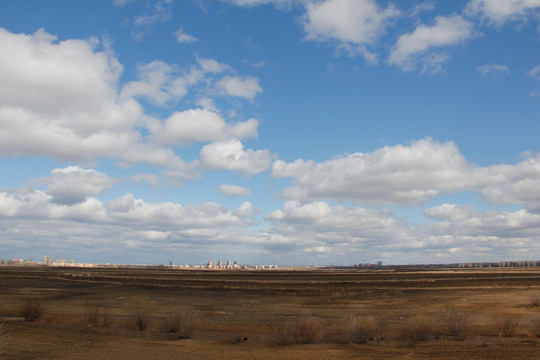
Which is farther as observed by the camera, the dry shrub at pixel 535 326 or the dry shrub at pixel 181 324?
the dry shrub at pixel 181 324

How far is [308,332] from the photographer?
20.1m

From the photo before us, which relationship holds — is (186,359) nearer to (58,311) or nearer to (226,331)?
(226,331)

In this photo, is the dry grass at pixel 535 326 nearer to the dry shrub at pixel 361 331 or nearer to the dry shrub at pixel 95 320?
the dry shrub at pixel 361 331

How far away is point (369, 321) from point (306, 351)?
14.6 feet

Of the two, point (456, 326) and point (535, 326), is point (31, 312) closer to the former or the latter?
point (456, 326)

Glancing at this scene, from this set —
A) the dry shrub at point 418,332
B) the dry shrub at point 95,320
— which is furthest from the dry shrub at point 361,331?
the dry shrub at point 95,320

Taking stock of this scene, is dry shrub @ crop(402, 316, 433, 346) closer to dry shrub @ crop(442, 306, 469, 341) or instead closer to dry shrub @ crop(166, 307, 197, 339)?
dry shrub @ crop(442, 306, 469, 341)

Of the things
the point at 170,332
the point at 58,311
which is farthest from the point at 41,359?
the point at 58,311

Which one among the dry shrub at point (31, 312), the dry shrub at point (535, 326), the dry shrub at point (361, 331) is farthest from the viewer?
the dry shrub at point (31, 312)

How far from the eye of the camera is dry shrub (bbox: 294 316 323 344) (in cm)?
1971

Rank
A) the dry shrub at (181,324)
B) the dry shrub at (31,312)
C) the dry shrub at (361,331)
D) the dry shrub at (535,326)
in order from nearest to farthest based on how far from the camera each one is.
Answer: the dry shrub at (361,331)
the dry shrub at (535,326)
the dry shrub at (181,324)
the dry shrub at (31,312)

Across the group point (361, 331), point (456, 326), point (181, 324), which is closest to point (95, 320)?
point (181, 324)

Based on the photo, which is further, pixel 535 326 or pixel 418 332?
pixel 535 326

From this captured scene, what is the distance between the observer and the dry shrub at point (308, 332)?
776 inches
